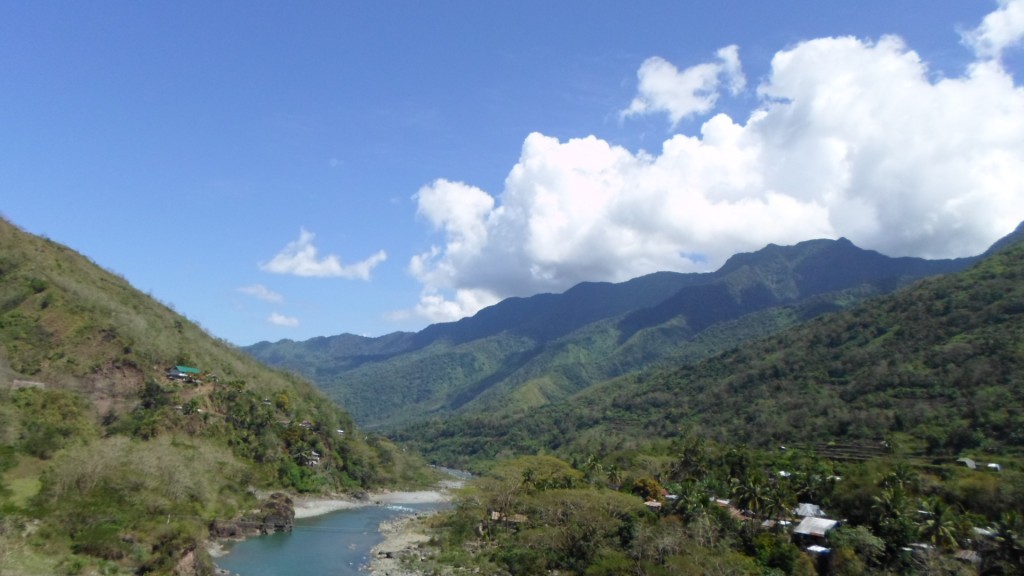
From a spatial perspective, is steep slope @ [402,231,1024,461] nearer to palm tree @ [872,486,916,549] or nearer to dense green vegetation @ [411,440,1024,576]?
dense green vegetation @ [411,440,1024,576]

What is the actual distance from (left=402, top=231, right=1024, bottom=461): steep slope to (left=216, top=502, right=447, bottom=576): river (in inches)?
2612

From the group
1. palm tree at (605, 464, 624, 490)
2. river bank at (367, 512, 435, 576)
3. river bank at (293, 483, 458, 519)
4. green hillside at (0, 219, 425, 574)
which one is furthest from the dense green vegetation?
green hillside at (0, 219, 425, 574)

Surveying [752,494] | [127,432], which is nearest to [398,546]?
[127,432]

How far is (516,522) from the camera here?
76062mm

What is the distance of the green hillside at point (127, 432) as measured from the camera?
171 ft

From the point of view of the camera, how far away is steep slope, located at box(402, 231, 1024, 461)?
90875 mm

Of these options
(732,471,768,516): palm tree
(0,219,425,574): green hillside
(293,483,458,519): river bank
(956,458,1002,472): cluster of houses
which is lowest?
(293,483,458,519): river bank

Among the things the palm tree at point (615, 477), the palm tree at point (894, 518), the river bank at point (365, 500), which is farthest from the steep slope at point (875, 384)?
the palm tree at point (615, 477)

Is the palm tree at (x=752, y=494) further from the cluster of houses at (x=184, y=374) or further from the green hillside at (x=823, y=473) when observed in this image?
the cluster of houses at (x=184, y=374)

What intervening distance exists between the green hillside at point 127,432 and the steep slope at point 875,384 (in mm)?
66059

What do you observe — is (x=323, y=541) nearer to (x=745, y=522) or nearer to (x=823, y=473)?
(x=745, y=522)

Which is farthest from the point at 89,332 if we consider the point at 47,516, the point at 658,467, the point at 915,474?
the point at 915,474

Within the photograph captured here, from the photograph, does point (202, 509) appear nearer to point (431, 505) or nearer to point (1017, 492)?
point (431, 505)

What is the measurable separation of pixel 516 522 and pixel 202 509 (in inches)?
1382
